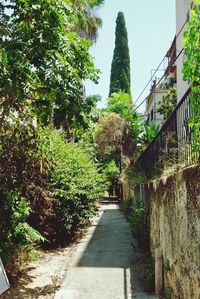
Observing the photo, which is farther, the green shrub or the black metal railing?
the green shrub

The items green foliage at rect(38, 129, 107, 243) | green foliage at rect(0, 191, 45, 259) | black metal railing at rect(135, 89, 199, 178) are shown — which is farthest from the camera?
green foliage at rect(38, 129, 107, 243)

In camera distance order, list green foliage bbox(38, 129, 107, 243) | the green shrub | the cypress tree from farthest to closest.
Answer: the cypress tree
green foliage bbox(38, 129, 107, 243)
the green shrub

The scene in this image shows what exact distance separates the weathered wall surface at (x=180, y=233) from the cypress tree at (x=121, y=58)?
43161 mm

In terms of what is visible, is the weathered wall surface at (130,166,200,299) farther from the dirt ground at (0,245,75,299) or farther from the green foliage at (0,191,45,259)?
the green foliage at (0,191,45,259)

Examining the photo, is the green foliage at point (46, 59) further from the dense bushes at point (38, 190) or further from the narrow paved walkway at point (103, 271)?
the narrow paved walkway at point (103, 271)

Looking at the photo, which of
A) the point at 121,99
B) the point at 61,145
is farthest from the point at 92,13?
the point at 61,145

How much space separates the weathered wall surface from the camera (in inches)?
174

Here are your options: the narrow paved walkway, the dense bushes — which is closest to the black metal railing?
the narrow paved walkway

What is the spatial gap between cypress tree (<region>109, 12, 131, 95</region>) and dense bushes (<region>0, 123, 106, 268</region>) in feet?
124

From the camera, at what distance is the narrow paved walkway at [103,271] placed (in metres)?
6.59

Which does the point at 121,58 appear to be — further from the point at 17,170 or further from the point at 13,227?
the point at 13,227

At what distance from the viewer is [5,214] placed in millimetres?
7211

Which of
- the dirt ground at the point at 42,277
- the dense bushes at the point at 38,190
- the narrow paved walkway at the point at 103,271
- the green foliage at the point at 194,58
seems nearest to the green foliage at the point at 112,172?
the dense bushes at the point at 38,190

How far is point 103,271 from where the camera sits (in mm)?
7984
